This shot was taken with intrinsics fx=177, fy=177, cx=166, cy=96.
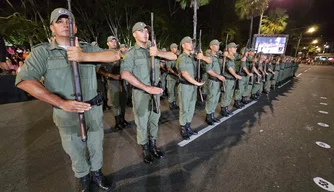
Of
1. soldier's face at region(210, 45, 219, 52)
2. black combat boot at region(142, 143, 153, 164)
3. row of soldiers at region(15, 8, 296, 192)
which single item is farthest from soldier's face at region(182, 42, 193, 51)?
black combat boot at region(142, 143, 153, 164)

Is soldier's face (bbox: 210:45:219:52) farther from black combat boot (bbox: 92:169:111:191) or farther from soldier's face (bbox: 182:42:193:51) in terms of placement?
black combat boot (bbox: 92:169:111:191)

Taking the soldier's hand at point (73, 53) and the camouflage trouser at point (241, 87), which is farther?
the camouflage trouser at point (241, 87)

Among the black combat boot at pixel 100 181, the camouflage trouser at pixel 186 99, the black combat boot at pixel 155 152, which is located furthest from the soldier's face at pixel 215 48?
the black combat boot at pixel 100 181

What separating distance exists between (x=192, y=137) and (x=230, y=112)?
216 cm

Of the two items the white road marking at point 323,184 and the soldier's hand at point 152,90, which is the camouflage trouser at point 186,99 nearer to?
the soldier's hand at point 152,90

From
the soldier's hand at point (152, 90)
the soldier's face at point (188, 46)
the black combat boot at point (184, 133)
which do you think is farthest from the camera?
the black combat boot at point (184, 133)

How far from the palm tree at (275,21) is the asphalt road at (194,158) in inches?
793

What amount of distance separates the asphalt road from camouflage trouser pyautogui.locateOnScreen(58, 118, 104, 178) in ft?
1.31

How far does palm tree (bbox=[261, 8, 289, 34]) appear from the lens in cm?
2088

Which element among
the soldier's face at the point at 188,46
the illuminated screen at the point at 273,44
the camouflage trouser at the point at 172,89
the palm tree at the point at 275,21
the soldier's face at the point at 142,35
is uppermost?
the palm tree at the point at 275,21

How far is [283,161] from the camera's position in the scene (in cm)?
287

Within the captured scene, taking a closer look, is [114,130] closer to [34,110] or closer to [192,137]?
[192,137]

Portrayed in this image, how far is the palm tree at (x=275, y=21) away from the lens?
20875mm

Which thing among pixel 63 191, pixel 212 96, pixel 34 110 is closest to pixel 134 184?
pixel 63 191
